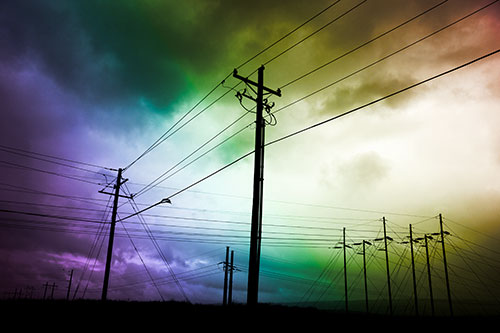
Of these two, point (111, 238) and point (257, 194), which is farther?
point (111, 238)

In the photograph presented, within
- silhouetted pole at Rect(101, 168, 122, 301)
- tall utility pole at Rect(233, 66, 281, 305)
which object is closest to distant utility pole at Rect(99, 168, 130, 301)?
silhouetted pole at Rect(101, 168, 122, 301)

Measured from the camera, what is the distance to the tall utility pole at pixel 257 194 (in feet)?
40.7

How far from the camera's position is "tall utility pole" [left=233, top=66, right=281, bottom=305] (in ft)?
40.7

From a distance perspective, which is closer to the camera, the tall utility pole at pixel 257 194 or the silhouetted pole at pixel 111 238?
the tall utility pole at pixel 257 194

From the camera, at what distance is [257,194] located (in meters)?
13.7

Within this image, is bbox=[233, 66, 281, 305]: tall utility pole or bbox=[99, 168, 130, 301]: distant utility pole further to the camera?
bbox=[99, 168, 130, 301]: distant utility pole

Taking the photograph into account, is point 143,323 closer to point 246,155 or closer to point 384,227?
point 246,155

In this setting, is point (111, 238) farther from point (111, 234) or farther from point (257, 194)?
point (257, 194)

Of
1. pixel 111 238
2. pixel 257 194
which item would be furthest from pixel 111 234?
pixel 257 194

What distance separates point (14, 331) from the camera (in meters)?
13.3

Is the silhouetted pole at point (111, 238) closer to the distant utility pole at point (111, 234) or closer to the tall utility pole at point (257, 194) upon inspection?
the distant utility pole at point (111, 234)

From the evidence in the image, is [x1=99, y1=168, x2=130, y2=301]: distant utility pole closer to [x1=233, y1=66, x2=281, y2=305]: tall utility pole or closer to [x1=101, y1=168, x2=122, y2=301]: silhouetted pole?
[x1=101, y1=168, x2=122, y2=301]: silhouetted pole

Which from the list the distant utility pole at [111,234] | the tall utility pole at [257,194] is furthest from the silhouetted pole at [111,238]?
the tall utility pole at [257,194]

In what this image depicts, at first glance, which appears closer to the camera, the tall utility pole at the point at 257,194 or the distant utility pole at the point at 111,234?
the tall utility pole at the point at 257,194
